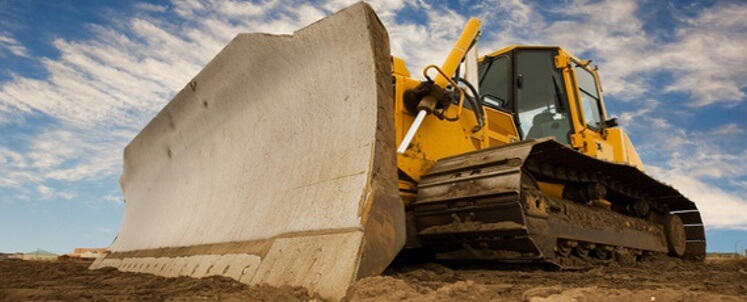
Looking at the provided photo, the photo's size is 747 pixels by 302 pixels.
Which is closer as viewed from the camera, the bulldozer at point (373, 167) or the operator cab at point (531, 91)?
the bulldozer at point (373, 167)

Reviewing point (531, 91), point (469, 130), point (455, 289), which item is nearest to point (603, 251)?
point (469, 130)

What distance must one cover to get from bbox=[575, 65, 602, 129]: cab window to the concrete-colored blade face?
325cm

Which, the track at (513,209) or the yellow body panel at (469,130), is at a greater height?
the yellow body panel at (469,130)

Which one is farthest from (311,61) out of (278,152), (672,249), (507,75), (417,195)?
(672,249)

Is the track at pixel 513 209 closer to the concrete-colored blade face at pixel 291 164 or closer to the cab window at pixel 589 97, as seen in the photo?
the concrete-colored blade face at pixel 291 164

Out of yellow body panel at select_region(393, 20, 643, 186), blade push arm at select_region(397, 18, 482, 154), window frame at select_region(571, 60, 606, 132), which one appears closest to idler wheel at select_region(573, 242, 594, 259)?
yellow body panel at select_region(393, 20, 643, 186)

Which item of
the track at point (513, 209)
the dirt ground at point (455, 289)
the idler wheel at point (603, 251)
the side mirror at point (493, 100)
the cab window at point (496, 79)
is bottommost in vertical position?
the dirt ground at point (455, 289)

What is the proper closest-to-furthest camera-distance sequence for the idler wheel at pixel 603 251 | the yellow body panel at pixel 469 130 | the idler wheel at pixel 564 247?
the idler wheel at pixel 564 247, the yellow body panel at pixel 469 130, the idler wheel at pixel 603 251

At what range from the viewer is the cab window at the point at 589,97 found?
5.55m

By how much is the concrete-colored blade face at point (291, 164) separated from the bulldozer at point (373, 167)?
0.5 inches

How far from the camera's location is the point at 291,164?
328cm

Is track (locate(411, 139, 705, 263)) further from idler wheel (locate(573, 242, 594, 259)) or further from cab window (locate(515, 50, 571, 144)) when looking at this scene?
cab window (locate(515, 50, 571, 144))

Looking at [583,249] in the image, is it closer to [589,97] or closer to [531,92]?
[531,92]

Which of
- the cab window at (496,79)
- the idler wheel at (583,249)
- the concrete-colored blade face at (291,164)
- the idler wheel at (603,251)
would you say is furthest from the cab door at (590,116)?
the concrete-colored blade face at (291,164)
